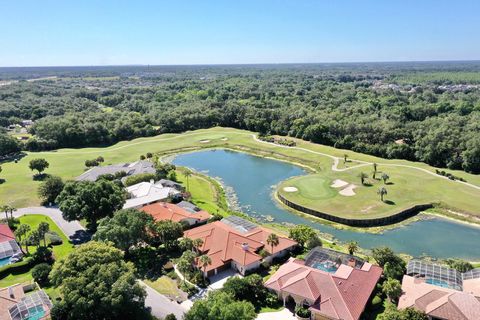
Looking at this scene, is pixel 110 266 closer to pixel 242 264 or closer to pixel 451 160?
pixel 242 264

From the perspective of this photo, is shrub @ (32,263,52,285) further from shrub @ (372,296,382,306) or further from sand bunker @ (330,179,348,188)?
sand bunker @ (330,179,348,188)

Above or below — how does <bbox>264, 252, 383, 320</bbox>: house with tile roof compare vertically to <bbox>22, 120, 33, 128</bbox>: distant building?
above

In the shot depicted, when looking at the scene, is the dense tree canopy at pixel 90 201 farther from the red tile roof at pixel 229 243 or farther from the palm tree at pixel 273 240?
the palm tree at pixel 273 240

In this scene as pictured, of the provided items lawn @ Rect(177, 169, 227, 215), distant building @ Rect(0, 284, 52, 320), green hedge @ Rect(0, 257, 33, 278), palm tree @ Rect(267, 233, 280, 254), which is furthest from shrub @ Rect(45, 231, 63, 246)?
palm tree @ Rect(267, 233, 280, 254)

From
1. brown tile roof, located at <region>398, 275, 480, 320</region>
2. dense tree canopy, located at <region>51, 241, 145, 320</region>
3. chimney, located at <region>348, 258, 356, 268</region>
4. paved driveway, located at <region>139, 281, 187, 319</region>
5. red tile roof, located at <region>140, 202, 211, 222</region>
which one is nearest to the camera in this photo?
dense tree canopy, located at <region>51, 241, 145, 320</region>

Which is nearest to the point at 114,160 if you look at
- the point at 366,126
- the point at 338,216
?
the point at 338,216

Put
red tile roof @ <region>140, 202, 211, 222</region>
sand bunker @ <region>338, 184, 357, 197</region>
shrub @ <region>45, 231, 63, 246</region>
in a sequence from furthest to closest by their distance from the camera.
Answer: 1. sand bunker @ <region>338, 184, 357, 197</region>
2. red tile roof @ <region>140, 202, 211, 222</region>
3. shrub @ <region>45, 231, 63, 246</region>

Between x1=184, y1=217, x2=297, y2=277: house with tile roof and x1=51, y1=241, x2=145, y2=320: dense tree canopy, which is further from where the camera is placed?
x1=184, y1=217, x2=297, y2=277: house with tile roof

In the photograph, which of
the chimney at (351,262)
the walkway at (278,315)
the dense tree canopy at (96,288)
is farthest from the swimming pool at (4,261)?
the chimney at (351,262)
